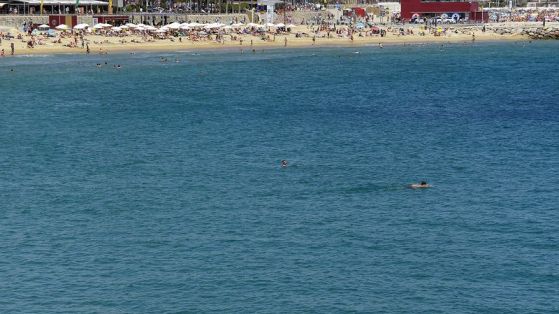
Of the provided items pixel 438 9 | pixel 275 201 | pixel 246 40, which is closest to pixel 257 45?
pixel 246 40

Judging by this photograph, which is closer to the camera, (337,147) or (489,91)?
(337,147)

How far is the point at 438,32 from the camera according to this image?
152 metres

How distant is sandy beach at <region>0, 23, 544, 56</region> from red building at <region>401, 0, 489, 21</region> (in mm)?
6057

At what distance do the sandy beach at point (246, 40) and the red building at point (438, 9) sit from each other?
606 cm

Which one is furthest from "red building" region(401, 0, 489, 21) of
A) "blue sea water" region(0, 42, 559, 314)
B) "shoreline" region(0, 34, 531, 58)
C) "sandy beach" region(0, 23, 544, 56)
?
"blue sea water" region(0, 42, 559, 314)

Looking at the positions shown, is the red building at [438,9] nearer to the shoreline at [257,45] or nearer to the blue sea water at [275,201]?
the shoreline at [257,45]

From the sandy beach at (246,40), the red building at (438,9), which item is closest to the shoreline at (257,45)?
the sandy beach at (246,40)

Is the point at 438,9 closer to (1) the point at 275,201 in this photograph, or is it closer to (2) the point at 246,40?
(2) the point at 246,40

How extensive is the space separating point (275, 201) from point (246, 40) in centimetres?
9269

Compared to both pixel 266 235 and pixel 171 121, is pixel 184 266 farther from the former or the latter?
pixel 171 121

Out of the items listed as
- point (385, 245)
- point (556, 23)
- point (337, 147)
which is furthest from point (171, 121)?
point (556, 23)

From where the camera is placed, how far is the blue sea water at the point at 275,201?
34250 millimetres

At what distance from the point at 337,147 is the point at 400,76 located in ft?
157

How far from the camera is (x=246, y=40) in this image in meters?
137
